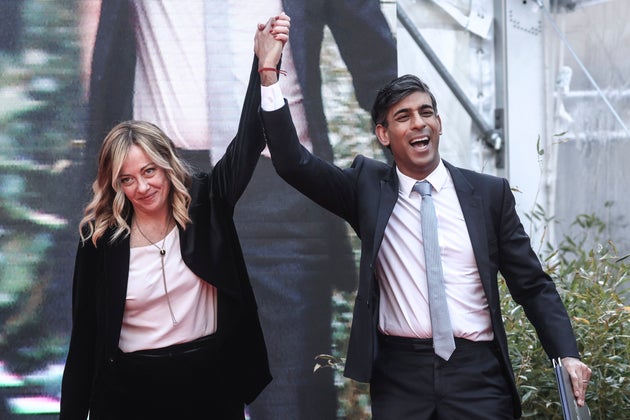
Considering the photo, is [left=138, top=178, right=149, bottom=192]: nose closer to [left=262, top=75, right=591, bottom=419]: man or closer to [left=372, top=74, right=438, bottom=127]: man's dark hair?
[left=262, top=75, right=591, bottom=419]: man

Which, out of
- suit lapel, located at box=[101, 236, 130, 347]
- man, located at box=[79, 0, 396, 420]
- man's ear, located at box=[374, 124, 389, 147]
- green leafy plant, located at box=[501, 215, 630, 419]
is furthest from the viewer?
man, located at box=[79, 0, 396, 420]

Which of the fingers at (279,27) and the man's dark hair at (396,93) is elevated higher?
the fingers at (279,27)

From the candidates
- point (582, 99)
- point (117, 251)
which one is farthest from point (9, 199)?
point (582, 99)

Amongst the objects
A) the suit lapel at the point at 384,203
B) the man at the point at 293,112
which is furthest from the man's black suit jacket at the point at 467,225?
the man at the point at 293,112

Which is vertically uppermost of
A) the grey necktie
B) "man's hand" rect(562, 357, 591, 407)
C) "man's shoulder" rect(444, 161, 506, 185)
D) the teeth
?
the teeth

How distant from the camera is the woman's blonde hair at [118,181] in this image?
311 centimetres

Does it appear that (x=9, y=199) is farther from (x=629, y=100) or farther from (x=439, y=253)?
(x=629, y=100)

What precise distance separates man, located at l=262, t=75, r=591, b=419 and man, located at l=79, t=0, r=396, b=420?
119 cm

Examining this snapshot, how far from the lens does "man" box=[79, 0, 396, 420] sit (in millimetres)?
4316

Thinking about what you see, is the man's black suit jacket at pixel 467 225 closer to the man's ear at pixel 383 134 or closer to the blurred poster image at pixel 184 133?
the man's ear at pixel 383 134

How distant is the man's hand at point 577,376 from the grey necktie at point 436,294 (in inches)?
15.3

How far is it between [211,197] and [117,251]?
370mm

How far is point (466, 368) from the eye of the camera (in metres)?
2.96

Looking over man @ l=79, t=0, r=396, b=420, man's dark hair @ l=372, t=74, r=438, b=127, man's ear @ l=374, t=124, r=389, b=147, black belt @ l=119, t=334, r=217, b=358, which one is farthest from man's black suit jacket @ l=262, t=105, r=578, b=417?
man @ l=79, t=0, r=396, b=420
